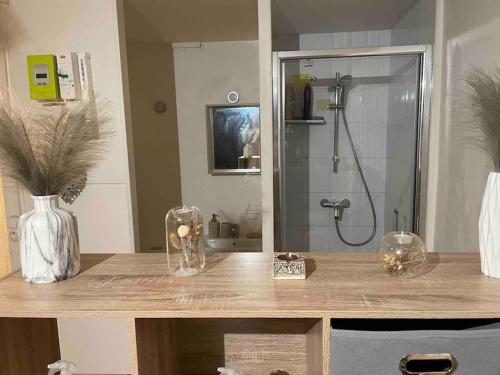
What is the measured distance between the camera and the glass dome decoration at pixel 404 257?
38.7 inches

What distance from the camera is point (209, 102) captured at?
312 cm

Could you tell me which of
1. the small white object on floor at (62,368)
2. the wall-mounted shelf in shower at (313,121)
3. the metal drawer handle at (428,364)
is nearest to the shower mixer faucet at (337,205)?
the wall-mounted shelf in shower at (313,121)

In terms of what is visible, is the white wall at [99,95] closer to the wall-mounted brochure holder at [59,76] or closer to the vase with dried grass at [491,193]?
the wall-mounted brochure holder at [59,76]

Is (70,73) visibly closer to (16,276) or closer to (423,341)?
(16,276)

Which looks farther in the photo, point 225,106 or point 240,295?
point 225,106

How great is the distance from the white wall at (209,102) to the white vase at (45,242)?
2.23 m

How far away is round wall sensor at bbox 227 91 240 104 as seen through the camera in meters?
3.08

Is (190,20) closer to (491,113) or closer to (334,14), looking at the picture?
(334,14)

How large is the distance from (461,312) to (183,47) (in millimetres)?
2854

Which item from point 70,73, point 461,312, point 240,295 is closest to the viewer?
point 461,312

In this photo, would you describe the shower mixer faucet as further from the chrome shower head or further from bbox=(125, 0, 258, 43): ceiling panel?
bbox=(125, 0, 258, 43): ceiling panel

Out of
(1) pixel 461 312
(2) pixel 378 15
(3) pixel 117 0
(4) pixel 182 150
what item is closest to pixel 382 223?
(2) pixel 378 15

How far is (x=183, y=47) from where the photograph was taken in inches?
121

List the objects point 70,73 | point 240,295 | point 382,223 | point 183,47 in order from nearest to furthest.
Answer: point 240,295, point 70,73, point 382,223, point 183,47
